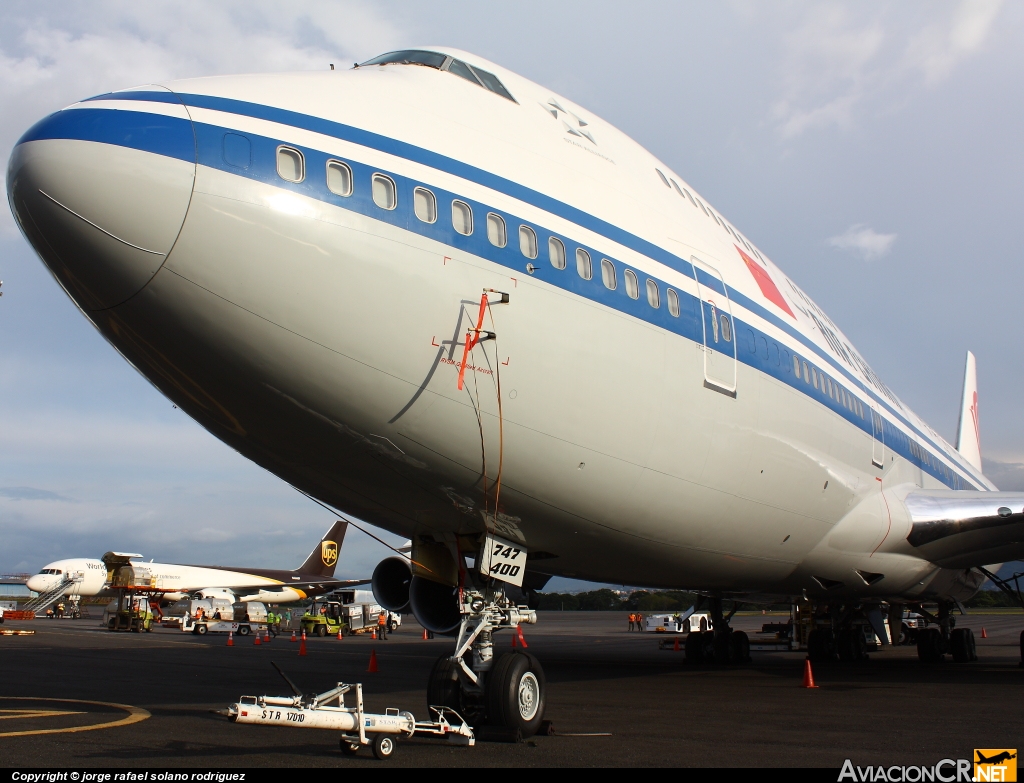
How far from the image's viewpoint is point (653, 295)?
7.71 metres

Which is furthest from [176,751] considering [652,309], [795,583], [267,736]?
[795,583]

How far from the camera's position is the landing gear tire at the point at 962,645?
60.2 ft

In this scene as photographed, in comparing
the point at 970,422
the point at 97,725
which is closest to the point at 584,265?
the point at 97,725

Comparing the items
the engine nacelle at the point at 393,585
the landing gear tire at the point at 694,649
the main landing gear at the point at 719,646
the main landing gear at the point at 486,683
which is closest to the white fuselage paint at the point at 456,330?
the main landing gear at the point at 486,683

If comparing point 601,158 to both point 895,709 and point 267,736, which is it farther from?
point 895,709

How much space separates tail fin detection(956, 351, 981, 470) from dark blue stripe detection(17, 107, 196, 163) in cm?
3136

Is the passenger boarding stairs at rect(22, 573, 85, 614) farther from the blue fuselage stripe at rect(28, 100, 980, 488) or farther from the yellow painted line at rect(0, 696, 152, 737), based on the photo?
the blue fuselage stripe at rect(28, 100, 980, 488)

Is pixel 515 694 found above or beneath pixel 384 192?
beneath

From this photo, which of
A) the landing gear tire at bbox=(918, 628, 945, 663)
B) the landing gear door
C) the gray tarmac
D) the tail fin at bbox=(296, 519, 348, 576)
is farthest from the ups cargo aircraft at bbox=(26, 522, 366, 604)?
the landing gear door

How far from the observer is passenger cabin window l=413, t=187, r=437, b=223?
5988 mm

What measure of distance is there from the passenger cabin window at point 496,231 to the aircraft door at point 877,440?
28.1 feet

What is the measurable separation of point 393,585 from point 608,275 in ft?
16.8

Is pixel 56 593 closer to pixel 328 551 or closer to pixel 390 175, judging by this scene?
pixel 328 551

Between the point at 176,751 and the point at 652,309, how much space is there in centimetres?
527
